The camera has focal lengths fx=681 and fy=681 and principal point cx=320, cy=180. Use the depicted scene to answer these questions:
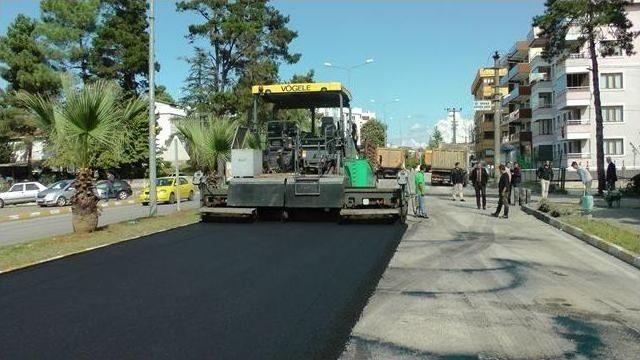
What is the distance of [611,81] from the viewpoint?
2239 inches

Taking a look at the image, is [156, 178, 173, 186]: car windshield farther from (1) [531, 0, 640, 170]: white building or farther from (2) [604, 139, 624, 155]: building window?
(2) [604, 139, 624, 155]: building window

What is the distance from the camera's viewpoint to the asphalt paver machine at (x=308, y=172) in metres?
16.8

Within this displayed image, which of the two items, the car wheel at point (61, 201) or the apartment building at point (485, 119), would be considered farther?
the apartment building at point (485, 119)

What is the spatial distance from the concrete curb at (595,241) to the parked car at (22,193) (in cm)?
2992

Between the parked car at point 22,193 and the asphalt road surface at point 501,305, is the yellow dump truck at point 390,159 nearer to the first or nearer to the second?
the parked car at point 22,193

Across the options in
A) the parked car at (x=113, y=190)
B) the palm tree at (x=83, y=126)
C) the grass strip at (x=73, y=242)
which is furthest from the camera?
the parked car at (x=113, y=190)

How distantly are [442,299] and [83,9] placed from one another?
55.0m

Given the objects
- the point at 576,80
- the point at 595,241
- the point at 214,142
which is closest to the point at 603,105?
the point at 576,80

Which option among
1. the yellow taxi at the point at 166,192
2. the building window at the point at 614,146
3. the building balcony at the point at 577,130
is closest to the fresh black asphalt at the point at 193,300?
the yellow taxi at the point at 166,192

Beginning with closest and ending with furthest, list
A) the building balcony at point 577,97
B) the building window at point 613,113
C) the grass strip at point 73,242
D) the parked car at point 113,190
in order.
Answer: the grass strip at point 73,242 → the parked car at point 113,190 → the building window at point 613,113 → the building balcony at point 577,97

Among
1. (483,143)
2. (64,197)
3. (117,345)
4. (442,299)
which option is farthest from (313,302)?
(483,143)

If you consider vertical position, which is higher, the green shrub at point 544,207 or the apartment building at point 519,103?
the apartment building at point 519,103

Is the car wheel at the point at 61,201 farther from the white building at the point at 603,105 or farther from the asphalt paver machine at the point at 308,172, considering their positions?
the white building at the point at 603,105

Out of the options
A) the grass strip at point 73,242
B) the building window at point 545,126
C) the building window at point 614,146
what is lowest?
the grass strip at point 73,242
